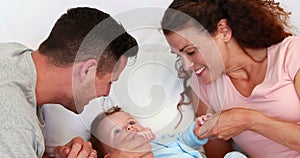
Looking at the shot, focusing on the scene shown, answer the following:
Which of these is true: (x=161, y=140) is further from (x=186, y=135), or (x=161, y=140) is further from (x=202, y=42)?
(x=202, y=42)

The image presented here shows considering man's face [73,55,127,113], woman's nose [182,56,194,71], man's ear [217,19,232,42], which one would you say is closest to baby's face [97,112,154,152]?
man's face [73,55,127,113]

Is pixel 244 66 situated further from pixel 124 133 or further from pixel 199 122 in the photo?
pixel 124 133

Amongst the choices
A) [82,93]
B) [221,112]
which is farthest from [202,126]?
[82,93]

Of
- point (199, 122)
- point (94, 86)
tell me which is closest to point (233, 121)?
point (199, 122)

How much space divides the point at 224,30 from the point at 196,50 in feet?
0.40

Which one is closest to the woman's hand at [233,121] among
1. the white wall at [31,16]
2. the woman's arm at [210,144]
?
the woman's arm at [210,144]

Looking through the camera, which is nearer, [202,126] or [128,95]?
[202,126]

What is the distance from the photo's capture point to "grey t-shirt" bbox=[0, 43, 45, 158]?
3.85 feet

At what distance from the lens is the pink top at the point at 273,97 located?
151cm

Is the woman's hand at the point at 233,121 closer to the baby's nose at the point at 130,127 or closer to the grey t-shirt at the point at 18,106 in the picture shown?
the baby's nose at the point at 130,127

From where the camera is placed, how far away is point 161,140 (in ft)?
5.06

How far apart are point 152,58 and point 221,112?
0.30 meters

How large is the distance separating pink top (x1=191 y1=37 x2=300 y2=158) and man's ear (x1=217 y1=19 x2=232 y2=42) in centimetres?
13

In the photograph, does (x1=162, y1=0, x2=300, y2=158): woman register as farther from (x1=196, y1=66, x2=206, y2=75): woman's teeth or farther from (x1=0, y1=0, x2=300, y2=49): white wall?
(x1=0, y1=0, x2=300, y2=49): white wall
